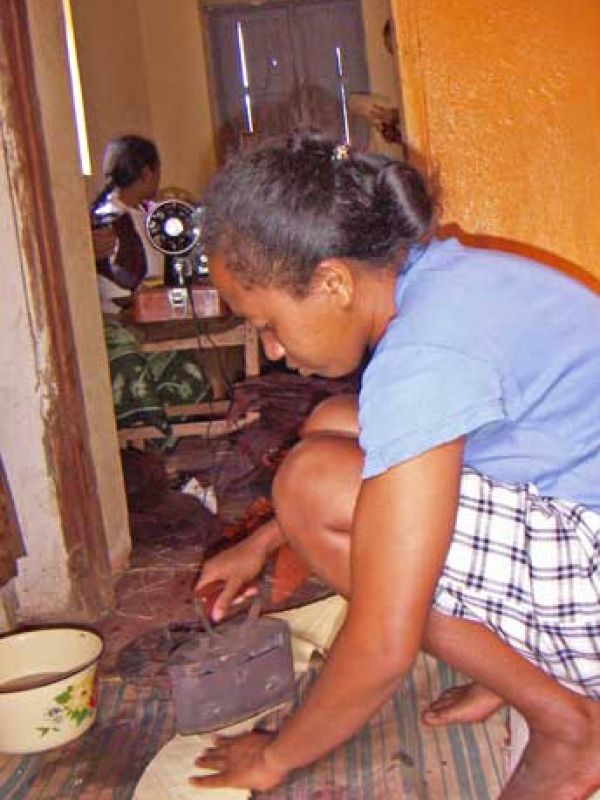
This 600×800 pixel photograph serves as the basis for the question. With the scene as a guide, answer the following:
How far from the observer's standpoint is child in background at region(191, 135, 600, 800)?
1.12 metres

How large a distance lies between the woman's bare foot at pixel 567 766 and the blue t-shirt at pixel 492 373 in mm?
306

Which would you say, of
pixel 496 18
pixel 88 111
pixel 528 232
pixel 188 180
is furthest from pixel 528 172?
pixel 188 180

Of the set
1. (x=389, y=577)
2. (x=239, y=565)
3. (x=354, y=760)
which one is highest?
(x=389, y=577)

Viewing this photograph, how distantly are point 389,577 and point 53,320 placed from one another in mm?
1421

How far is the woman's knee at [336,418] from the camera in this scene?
5.26 feet

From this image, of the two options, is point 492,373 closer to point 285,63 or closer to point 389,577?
point 389,577

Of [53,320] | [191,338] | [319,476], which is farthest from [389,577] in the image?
[191,338]

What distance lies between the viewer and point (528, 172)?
2.27m

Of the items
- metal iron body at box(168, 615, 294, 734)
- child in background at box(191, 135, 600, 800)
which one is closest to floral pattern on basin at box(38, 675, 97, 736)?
metal iron body at box(168, 615, 294, 734)

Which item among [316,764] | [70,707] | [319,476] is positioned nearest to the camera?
[319,476]

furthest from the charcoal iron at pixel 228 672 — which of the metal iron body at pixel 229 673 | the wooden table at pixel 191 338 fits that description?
the wooden table at pixel 191 338

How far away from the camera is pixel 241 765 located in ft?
4.74

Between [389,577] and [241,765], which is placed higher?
[389,577]

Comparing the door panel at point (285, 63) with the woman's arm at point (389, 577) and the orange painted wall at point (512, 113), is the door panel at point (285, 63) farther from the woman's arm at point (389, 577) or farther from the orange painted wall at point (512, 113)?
the woman's arm at point (389, 577)
